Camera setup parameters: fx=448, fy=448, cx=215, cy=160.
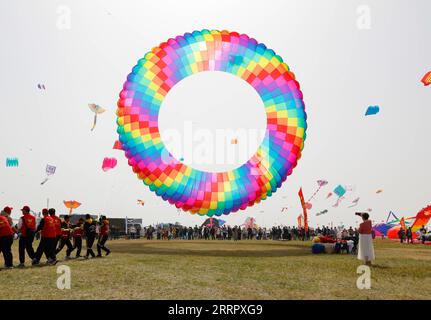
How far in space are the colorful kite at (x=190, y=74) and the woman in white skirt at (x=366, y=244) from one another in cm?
714

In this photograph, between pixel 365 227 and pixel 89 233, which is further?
pixel 89 233

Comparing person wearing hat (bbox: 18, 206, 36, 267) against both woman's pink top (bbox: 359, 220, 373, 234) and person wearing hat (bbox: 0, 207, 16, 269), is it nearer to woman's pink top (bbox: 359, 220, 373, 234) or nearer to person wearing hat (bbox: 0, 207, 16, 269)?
person wearing hat (bbox: 0, 207, 16, 269)

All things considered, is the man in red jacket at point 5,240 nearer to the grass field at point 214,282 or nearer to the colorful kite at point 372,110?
the grass field at point 214,282

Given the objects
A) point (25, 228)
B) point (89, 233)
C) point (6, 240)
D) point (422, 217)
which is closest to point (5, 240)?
point (6, 240)

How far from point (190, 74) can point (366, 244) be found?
1186 cm

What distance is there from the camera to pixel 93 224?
61.0 ft

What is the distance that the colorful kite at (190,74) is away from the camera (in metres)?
22.3

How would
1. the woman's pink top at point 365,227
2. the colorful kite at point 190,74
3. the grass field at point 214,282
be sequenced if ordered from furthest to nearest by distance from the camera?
the colorful kite at point 190,74 < the woman's pink top at point 365,227 < the grass field at point 214,282

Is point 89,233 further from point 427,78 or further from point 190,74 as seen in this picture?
point 427,78

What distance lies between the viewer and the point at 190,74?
22375 mm

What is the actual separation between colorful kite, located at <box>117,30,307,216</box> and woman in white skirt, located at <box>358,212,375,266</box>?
7.14 metres

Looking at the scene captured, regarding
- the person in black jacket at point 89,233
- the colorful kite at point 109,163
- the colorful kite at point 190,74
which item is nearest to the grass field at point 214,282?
the person in black jacket at point 89,233

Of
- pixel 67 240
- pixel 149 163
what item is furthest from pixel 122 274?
pixel 149 163

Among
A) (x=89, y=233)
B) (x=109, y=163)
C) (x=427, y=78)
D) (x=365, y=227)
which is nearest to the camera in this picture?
(x=365, y=227)
